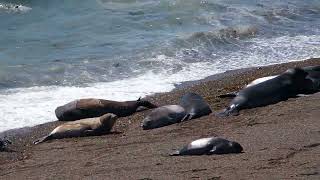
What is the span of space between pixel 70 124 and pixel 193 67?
173 inches

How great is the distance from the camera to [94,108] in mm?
9008

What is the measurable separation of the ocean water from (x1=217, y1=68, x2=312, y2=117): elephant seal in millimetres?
2179

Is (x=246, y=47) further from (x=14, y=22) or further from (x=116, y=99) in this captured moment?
(x=14, y=22)

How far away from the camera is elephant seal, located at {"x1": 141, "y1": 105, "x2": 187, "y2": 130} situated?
8062 mm

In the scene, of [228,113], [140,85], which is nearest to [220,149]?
[228,113]

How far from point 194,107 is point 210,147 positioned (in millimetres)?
2042

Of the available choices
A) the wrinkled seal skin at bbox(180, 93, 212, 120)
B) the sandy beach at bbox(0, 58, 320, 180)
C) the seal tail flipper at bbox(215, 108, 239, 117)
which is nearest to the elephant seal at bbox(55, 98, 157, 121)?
the sandy beach at bbox(0, 58, 320, 180)

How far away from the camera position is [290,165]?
5.66 m

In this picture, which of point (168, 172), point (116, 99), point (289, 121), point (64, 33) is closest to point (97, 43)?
point (64, 33)

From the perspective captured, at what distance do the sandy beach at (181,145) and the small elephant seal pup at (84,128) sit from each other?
126mm

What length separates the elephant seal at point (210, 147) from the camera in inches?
247

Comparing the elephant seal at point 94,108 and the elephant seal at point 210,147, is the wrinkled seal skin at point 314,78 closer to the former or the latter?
the elephant seal at point 94,108

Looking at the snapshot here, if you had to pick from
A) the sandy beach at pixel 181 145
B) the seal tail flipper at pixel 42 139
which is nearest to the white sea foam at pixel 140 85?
the sandy beach at pixel 181 145

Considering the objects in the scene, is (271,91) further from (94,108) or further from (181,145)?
(94,108)
